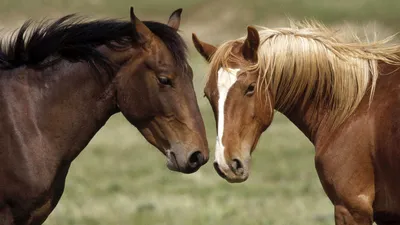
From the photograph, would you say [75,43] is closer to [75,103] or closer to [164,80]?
[75,103]

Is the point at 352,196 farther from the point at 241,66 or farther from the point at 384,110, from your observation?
the point at 241,66

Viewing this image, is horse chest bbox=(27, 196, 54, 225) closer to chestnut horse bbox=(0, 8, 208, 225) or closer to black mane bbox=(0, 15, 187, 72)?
chestnut horse bbox=(0, 8, 208, 225)

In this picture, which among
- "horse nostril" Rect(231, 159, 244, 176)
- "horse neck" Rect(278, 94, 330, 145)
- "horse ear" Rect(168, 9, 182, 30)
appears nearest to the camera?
"horse nostril" Rect(231, 159, 244, 176)

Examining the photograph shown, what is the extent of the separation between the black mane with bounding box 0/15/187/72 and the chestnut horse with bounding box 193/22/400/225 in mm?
398

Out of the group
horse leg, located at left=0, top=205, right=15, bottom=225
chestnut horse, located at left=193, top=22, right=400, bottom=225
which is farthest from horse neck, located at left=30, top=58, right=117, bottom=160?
chestnut horse, located at left=193, top=22, right=400, bottom=225

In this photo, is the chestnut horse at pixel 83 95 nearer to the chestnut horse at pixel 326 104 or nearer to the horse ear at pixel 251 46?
the chestnut horse at pixel 326 104

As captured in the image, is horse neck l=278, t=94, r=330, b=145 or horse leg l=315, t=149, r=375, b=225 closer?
horse leg l=315, t=149, r=375, b=225

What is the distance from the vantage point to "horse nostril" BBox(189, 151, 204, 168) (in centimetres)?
635

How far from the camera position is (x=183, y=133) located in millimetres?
6406

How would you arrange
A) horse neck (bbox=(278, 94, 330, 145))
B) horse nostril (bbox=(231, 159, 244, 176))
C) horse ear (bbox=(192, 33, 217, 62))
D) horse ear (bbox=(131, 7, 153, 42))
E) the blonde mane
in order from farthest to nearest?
horse ear (bbox=(192, 33, 217, 62)) → horse neck (bbox=(278, 94, 330, 145)) → the blonde mane → horse ear (bbox=(131, 7, 153, 42)) → horse nostril (bbox=(231, 159, 244, 176))

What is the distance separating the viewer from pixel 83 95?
21.4 feet

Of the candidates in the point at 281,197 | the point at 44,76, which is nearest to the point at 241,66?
the point at 44,76

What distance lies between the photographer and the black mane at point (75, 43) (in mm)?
6527

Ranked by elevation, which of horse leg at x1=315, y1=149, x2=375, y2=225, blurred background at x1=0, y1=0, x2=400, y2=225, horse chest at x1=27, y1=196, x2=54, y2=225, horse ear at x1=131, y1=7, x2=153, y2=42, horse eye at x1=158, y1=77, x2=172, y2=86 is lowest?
blurred background at x1=0, y1=0, x2=400, y2=225
